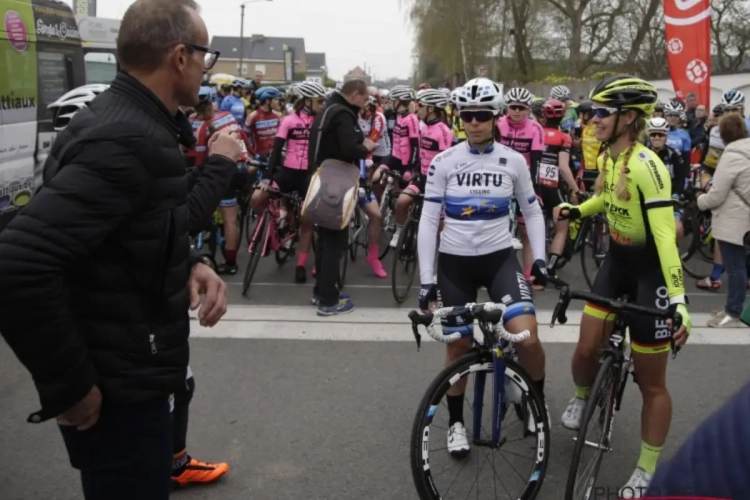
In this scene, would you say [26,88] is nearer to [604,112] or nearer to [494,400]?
[604,112]

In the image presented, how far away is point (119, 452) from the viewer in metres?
1.94

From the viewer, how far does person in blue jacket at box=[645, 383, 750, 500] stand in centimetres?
100

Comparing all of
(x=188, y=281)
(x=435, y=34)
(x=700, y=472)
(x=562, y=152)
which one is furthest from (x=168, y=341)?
(x=435, y=34)

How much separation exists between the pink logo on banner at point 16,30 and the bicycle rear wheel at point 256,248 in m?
3.16

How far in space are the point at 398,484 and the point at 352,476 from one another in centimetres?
25

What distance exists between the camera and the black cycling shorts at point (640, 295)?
339 centimetres

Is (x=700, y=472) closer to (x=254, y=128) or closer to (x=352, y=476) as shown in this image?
(x=352, y=476)

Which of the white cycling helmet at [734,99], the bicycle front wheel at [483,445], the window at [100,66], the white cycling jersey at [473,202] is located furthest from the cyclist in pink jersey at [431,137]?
the window at [100,66]

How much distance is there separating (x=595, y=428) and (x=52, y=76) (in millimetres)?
7513

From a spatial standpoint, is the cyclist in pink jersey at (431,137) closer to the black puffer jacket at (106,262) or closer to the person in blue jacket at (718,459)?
the black puffer jacket at (106,262)

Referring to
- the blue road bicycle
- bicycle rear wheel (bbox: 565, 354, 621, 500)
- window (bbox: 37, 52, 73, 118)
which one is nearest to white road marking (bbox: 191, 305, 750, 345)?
the blue road bicycle

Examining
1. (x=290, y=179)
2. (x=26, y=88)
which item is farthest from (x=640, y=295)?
(x=26, y=88)

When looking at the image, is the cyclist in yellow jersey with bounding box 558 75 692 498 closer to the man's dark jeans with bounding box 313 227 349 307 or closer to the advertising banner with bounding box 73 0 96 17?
the man's dark jeans with bounding box 313 227 349 307

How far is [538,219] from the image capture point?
3.96 meters
